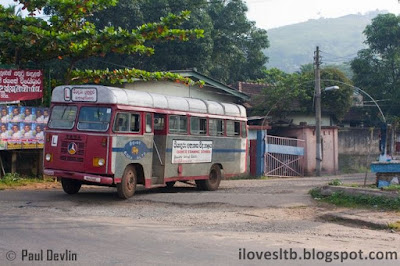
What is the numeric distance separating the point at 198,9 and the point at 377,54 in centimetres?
1351

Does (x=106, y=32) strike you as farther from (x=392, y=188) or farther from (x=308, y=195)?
(x=392, y=188)

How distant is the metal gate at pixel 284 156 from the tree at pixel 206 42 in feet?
25.9

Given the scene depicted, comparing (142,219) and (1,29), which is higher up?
(1,29)

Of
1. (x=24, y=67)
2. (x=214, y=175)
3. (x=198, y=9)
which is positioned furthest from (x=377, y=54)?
(x=24, y=67)

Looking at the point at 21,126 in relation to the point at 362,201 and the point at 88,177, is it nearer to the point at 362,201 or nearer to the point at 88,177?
the point at 88,177

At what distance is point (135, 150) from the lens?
12828 mm

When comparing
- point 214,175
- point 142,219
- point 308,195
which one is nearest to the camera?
point 142,219

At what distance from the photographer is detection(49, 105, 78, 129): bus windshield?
12570 mm

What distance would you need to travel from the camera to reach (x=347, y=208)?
38.5 ft

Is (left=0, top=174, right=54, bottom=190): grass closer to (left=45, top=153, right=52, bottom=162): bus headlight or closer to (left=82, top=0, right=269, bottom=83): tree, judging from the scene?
(left=45, top=153, right=52, bottom=162): bus headlight

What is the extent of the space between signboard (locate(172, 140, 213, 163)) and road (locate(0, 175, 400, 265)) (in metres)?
1.24

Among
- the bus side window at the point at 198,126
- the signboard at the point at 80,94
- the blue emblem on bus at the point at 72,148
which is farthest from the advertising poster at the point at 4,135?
the bus side window at the point at 198,126

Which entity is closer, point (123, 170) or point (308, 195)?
point (123, 170)

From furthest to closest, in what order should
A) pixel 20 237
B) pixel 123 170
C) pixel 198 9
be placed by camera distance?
pixel 198 9, pixel 123 170, pixel 20 237
